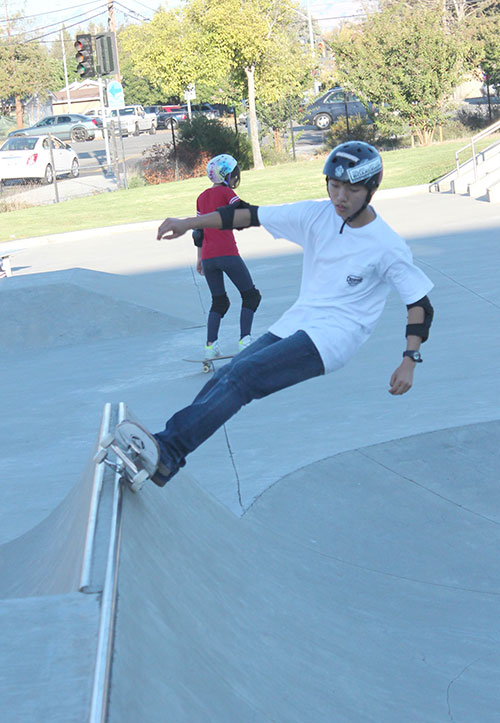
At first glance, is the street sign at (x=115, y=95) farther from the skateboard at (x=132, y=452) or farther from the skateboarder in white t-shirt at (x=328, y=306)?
the skateboard at (x=132, y=452)

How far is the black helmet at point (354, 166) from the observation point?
12.6ft

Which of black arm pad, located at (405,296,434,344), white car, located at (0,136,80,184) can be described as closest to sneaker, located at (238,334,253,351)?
black arm pad, located at (405,296,434,344)

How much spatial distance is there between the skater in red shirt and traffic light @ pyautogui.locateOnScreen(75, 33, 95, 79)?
55.8 feet

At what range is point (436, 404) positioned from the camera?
22.0 feet

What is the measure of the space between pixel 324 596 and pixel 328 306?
137 cm

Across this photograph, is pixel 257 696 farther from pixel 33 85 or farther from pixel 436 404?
pixel 33 85

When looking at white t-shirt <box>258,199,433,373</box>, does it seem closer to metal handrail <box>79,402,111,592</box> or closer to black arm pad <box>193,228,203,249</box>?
metal handrail <box>79,402,111,592</box>

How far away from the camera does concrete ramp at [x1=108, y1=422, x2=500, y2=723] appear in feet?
9.14

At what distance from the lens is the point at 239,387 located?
12.5 feet

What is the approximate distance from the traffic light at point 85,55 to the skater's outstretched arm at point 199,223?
20.9 m

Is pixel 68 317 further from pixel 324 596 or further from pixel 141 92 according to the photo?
pixel 141 92

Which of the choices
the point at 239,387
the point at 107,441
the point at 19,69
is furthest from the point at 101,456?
the point at 19,69

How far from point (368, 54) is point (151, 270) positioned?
2004 cm

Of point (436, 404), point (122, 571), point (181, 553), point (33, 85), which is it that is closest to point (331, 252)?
point (181, 553)
